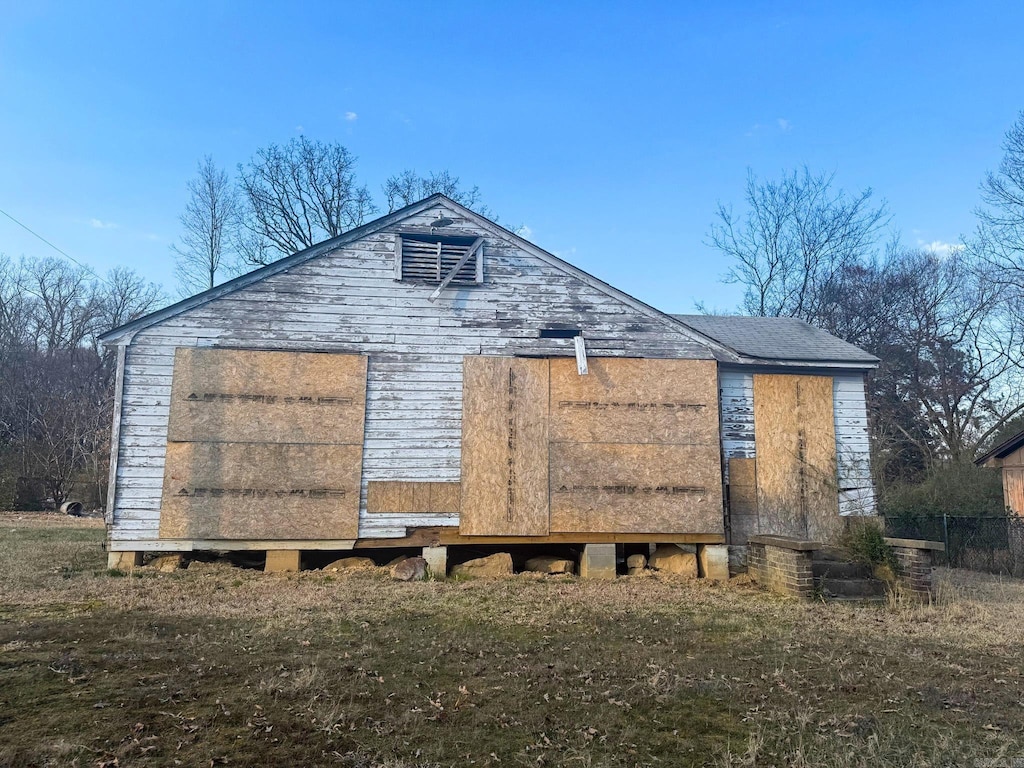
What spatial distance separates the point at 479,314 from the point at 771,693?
7742 mm

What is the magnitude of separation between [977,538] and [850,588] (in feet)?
23.7

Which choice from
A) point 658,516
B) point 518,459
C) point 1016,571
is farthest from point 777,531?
point 1016,571

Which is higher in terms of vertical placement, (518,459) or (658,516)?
(518,459)

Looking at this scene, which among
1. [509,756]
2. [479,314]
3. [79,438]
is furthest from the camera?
[79,438]

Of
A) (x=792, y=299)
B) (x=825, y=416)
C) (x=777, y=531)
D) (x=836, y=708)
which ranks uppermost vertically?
(x=792, y=299)

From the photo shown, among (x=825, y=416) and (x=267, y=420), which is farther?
(x=825, y=416)

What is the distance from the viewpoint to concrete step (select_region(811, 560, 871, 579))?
10133mm

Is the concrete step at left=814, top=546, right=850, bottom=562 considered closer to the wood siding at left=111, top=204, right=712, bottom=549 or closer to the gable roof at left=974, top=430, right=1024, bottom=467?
the wood siding at left=111, top=204, right=712, bottom=549

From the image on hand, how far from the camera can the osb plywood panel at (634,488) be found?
37.3ft

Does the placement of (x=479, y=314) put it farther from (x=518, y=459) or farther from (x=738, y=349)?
(x=738, y=349)

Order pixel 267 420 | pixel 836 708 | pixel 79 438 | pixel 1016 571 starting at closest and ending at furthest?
pixel 836 708, pixel 267 420, pixel 1016 571, pixel 79 438

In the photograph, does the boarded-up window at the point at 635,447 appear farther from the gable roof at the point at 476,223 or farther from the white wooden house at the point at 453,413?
the gable roof at the point at 476,223

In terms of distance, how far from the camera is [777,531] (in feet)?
38.9

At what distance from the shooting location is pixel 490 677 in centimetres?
569
